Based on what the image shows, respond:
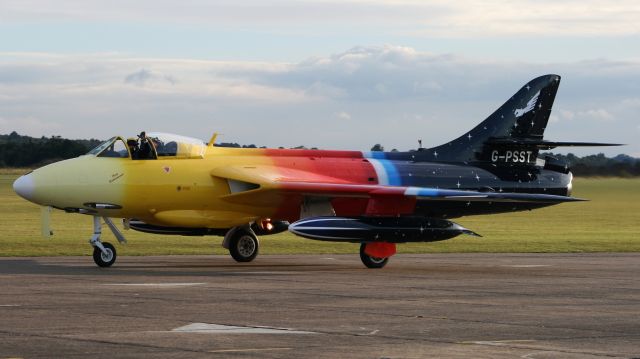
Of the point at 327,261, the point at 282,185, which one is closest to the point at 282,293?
the point at 282,185

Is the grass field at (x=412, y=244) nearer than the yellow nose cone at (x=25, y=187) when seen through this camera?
No

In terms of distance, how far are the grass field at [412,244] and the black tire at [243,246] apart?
3.59m

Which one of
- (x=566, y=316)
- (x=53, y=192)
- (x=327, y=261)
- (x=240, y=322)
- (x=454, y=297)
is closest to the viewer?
(x=240, y=322)

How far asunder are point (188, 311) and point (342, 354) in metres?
4.56

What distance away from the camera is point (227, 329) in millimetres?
15461

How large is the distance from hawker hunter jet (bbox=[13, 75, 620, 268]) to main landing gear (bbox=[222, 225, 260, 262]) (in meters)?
0.02

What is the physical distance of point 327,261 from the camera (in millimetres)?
29859

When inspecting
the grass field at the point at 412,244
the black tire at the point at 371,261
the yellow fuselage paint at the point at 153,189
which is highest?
the yellow fuselage paint at the point at 153,189

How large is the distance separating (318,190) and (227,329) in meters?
11.6

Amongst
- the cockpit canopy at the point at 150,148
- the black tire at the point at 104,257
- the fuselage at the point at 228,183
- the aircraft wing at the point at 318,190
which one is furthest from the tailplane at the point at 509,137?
the black tire at the point at 104,257

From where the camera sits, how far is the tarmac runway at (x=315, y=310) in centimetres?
1390

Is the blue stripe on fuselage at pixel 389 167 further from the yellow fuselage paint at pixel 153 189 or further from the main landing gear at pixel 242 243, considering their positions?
the main landing gear at pixel 242 243

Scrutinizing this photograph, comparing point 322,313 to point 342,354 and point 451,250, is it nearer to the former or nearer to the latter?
point 342,354

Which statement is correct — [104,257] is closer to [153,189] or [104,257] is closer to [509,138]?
[153,189]
